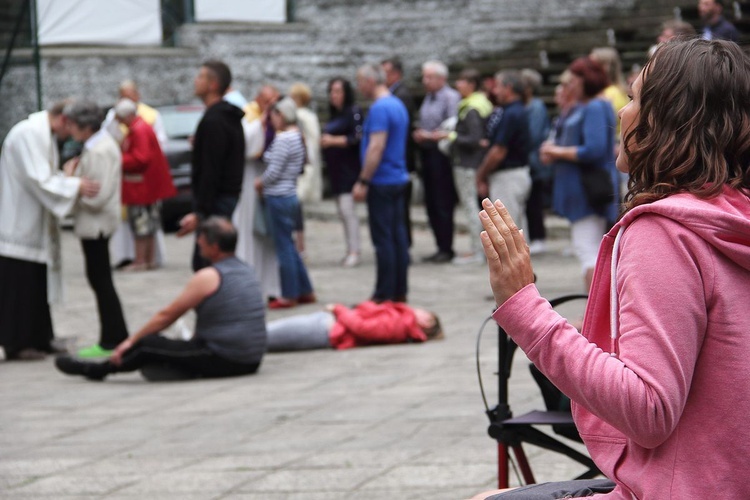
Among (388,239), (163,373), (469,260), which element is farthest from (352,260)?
(163,373)

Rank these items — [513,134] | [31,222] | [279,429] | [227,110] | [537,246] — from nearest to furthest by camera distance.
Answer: [279,429] < [31,222] < [227,110] < [513,134] < [537,246]

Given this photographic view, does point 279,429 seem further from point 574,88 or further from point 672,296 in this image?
point 672,296

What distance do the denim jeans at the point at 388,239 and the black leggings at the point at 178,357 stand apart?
2574 mm

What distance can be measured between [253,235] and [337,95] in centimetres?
258

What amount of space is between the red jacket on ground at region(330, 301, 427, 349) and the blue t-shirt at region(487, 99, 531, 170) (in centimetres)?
274

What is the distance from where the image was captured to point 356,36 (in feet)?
72.5

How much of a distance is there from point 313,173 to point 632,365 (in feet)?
52.5

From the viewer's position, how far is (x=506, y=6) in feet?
72.0

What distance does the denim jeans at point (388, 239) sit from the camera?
34.5 ft

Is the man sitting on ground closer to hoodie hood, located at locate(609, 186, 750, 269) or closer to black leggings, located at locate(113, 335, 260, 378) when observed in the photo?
black leggings, located at locate(113, 335, 260, 378)

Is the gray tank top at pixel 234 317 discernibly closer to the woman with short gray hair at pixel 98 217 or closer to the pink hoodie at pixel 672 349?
the woman with short gray hair at pixel 98 217

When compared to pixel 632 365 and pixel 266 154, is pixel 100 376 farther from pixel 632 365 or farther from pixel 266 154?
pixel 632 365

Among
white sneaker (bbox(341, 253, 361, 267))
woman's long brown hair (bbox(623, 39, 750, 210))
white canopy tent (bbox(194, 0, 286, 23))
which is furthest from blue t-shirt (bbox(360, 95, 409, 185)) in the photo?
white canopy tent (bbox(194, 0, 286, 23))

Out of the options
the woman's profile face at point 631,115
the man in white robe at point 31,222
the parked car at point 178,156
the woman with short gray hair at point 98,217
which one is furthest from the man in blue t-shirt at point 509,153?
the woman's profile face at point 631,115
